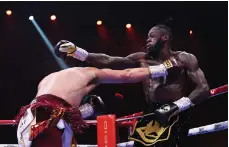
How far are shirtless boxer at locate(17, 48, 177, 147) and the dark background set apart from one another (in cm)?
323

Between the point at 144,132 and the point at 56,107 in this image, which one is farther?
the point at 144,132

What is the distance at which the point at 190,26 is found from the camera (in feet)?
18.1

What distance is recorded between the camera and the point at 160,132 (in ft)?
8.87

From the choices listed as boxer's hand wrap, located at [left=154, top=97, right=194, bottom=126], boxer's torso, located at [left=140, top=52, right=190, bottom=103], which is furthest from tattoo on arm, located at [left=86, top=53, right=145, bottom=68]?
boxer's hand wrap, located at [left=154, top=97, right=194, bottom=126]

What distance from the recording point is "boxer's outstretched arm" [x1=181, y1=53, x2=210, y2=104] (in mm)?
2828

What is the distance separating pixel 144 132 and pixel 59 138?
2.98ft

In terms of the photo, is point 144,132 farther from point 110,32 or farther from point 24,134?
point 110,32

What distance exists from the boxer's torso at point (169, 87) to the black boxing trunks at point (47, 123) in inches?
37.4

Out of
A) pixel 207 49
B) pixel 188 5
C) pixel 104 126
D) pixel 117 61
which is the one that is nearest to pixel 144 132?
pixel 104 126

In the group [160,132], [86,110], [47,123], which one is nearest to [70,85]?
[47,123]

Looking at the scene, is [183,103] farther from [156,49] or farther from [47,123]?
[47,123]

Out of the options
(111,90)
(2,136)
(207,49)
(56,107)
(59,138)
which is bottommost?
(59,138)

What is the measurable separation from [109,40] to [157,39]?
2.45 metres

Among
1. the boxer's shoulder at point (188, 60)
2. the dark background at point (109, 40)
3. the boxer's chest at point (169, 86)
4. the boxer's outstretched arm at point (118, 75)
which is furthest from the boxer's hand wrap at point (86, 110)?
the dark background at point (109, 40)
